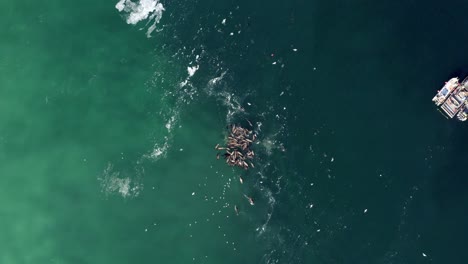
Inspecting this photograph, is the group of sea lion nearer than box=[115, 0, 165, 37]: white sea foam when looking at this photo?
Yes

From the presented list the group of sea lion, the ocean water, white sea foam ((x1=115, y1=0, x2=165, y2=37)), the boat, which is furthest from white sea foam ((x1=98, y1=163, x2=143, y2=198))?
the boat

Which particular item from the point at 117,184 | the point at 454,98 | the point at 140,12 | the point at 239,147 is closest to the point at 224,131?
the point at 239,147

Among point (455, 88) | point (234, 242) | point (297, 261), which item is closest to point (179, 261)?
point (234, 242)

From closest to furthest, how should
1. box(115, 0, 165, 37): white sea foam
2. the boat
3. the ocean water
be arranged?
the boat → the ocean water → box(115, 0, 165, 37): white sea foam

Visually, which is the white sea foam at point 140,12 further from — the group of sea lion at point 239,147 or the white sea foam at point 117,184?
the white sea foam at point 117,184

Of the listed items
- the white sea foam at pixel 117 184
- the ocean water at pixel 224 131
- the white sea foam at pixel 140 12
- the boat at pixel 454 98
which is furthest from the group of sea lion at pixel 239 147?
the boat at pixel 454 98

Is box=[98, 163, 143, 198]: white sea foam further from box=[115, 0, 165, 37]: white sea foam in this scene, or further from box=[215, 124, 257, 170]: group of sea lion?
box=[115, 0, 165, 37]: white sea foam

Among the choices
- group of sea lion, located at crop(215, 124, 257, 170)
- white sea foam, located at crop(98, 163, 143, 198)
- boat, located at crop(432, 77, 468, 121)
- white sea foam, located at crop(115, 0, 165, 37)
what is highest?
white sea foam, located at crop(115, 0, 165, 37)

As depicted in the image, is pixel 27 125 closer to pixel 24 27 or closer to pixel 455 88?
pixel 24 27
